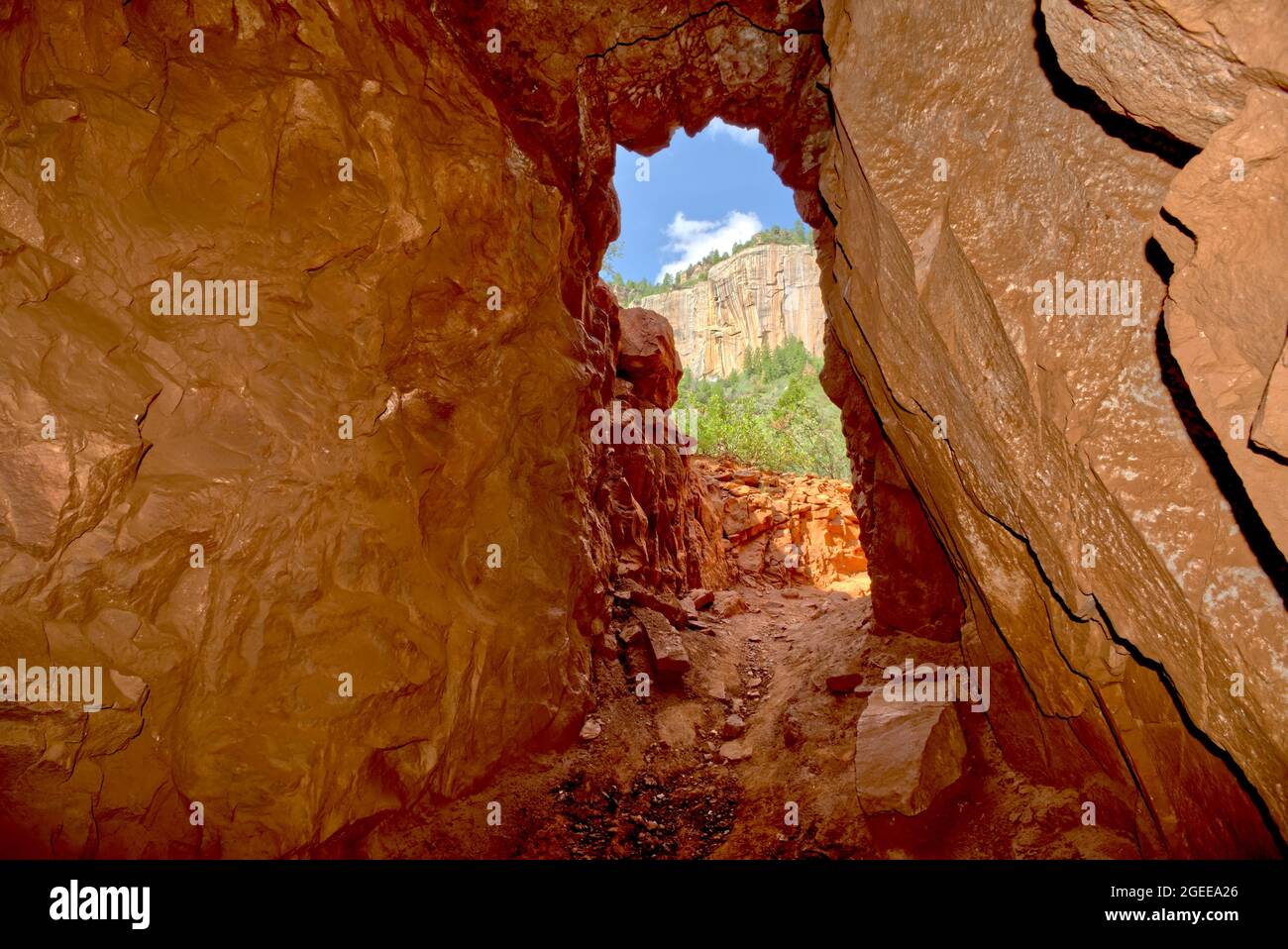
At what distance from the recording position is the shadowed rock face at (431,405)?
278 centimetres

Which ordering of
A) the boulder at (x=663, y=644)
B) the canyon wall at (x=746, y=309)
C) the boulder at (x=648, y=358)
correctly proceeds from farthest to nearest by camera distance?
the canyon wall at (x=746, y=309) → the boulder at (x=648, y=358) → the boulder at (x=663, y=644)

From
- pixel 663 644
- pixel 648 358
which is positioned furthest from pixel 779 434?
pixel 663 644

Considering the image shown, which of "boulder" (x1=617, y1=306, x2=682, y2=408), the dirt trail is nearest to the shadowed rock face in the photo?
the dirt trail

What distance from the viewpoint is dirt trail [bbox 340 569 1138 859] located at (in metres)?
4.70

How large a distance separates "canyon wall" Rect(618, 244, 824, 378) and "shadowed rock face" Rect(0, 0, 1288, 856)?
2286 inches

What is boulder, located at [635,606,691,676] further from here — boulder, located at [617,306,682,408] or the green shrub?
the green shrub

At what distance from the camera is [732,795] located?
5.93 meters

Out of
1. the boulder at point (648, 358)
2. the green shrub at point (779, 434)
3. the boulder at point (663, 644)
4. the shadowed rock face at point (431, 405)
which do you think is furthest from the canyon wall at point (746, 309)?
the shadowed rock face at point (431, 405)

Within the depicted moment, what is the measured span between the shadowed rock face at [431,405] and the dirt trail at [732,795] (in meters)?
0.29

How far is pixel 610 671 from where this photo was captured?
7535 millimetres

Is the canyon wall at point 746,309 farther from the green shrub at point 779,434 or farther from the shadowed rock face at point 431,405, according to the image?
the shadowed rock face at point 431,405

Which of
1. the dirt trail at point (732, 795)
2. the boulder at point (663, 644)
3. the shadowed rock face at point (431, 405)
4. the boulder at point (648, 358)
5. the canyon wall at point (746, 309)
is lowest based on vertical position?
the dirt trail at point (732, 795)

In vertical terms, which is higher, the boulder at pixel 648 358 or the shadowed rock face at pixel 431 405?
the boulder at pixel 648 358

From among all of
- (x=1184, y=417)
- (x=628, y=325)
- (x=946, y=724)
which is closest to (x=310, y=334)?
(x=1184, y=417)
